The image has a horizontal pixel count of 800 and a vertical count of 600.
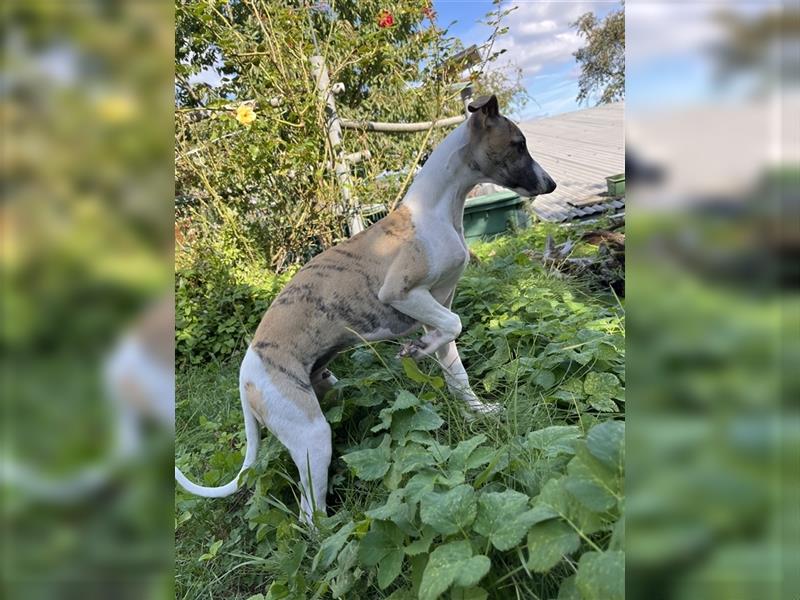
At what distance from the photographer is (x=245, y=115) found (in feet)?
12.8

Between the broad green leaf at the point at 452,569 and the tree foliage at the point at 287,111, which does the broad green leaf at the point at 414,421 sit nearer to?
the broad green leaf at the point at 452,569

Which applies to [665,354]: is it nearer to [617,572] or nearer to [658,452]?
[658,452]

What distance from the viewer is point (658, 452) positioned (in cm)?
45

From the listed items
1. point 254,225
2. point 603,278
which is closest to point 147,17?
point 603,278

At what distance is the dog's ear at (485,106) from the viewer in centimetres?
225

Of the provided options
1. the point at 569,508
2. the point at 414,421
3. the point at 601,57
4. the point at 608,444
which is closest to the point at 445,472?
the point at 414,421

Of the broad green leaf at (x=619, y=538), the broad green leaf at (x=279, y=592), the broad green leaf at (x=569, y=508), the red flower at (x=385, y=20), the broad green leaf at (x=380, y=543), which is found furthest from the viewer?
the red flower at (x=385, y=20)

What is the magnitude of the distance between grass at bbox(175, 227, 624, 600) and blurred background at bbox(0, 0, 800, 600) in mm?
301

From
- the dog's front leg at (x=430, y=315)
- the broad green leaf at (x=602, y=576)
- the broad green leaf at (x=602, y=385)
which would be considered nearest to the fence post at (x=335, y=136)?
the dog's front leg at (x=430, y=315)

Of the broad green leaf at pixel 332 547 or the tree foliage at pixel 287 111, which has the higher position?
the tree foliage at pixel 287 111

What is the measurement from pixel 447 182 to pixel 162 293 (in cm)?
209

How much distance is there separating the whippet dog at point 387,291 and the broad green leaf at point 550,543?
1181mm

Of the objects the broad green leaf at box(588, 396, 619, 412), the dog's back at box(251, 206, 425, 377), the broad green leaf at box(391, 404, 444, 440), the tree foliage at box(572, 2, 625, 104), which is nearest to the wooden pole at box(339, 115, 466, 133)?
the tree foliage at box(572, 2, 625, 104)

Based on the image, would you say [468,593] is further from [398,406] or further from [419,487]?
[398,406]
